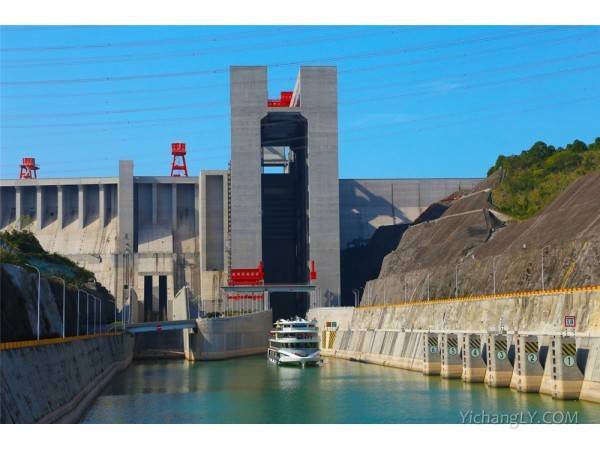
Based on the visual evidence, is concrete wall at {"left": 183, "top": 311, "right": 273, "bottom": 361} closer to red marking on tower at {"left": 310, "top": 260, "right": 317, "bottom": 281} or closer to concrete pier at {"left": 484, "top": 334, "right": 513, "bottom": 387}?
red marking on tower at {"left": 310, "top": 260, "right": 317, "bottom": 281}

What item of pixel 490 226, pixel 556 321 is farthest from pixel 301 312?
pixel 556 321

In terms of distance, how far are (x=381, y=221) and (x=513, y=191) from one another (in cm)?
3365

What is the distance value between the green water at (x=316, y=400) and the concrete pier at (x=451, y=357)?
1108 mm

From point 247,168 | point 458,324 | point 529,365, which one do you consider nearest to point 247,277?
point 247,168

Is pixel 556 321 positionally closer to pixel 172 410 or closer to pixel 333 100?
pixel 172 410

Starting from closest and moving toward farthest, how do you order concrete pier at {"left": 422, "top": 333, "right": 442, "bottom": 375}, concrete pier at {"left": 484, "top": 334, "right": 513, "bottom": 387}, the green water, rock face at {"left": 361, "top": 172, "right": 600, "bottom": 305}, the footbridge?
the green water < concrete pier at {"left": 484, "top": 334, "right": 513, "bottom": 387} < concrete pier at {"left": 422, "top": 333, "right": 442, "bottom": 375} < rock face at {"left": 361, "top": 172, "right": 600, "bottom": 305} < the footbridge

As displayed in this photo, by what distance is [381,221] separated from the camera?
16488 centimetres

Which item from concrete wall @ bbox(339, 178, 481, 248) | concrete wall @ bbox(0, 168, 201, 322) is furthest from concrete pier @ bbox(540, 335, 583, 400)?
concrete wall @ bbox(339, 178, 481, 248)

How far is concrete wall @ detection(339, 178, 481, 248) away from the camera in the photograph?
164375mm

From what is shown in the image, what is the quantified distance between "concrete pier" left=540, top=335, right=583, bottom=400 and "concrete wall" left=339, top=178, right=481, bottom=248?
376 ft

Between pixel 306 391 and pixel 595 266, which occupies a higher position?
pixel 595 266

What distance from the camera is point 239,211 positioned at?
14300 centimetres

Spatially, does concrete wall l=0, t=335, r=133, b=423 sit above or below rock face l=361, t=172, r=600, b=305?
below

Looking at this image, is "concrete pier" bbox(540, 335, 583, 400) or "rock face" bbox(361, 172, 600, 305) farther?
"rock face" bbox(361, 172, 600, 305)
